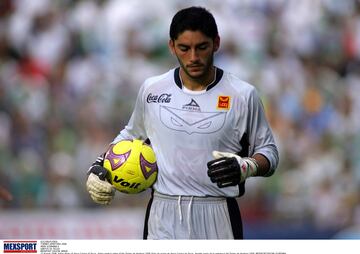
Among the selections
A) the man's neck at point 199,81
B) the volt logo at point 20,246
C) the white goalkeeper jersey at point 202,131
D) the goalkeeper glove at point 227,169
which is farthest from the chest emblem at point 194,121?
the volt logo at point 20,246

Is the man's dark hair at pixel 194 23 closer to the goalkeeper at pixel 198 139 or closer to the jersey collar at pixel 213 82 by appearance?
the goalkeeper at pixel 198 139

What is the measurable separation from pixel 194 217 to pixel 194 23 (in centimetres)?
116

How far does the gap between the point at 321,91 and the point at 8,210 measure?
398 centimetres

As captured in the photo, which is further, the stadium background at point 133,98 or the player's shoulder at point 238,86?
the stadium background at point 133,98

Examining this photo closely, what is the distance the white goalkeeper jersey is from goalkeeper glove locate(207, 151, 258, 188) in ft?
0.79

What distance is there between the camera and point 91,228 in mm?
10828

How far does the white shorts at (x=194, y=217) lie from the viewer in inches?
224

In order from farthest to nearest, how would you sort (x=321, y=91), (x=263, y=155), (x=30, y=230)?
(x=321, y=91), (x=30, y=230), (x=263, y=155)

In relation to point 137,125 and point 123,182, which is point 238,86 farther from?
point 123,182

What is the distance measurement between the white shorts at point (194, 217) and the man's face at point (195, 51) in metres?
0.76

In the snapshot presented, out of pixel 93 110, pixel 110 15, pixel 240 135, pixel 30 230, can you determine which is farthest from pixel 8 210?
pixel 240 135

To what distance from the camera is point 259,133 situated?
A: 18.8ft

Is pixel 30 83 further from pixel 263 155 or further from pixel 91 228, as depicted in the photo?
pixel 263 155

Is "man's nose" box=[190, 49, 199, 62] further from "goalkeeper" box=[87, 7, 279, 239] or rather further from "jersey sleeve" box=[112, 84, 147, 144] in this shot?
"jersey sleeve" box=[112, 84, 147, 144]
